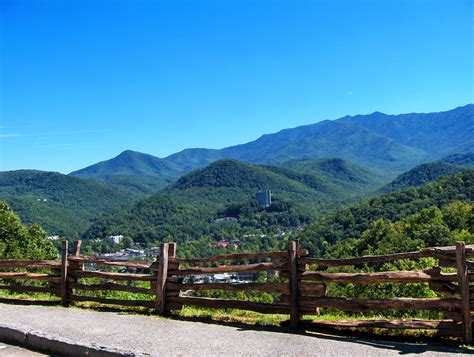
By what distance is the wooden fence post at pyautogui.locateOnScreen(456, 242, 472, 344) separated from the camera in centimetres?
628

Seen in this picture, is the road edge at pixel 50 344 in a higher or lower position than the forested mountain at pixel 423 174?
lower

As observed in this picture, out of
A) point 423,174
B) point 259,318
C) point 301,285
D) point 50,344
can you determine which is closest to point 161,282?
point 259,318

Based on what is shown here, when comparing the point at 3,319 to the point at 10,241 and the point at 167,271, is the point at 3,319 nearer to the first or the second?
the point at 167,271

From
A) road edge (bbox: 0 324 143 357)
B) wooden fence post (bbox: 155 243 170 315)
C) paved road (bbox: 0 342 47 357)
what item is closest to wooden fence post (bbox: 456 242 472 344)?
road edge (bbox: 0 324 143 357)

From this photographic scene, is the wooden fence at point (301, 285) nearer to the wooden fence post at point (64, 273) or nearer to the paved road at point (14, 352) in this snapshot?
the wooden fence post at point (64, 273)

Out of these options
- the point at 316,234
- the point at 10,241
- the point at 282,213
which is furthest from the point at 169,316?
the point at 282,213

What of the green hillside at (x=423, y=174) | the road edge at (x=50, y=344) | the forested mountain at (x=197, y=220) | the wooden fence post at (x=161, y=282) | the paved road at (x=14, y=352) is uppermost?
the green hillside at (x=423, y=174)

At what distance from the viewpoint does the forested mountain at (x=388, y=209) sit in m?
78.9

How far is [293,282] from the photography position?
7.85 metres

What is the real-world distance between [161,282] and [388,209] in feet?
266

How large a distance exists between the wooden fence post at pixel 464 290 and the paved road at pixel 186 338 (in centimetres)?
45

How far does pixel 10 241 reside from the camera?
2998 cm

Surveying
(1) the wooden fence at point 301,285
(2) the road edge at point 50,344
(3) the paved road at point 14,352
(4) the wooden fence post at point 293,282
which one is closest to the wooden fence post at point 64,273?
(1) the wooden fence at point 301,285

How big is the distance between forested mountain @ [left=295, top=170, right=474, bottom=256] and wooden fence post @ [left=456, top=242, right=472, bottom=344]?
68545 millimetres
